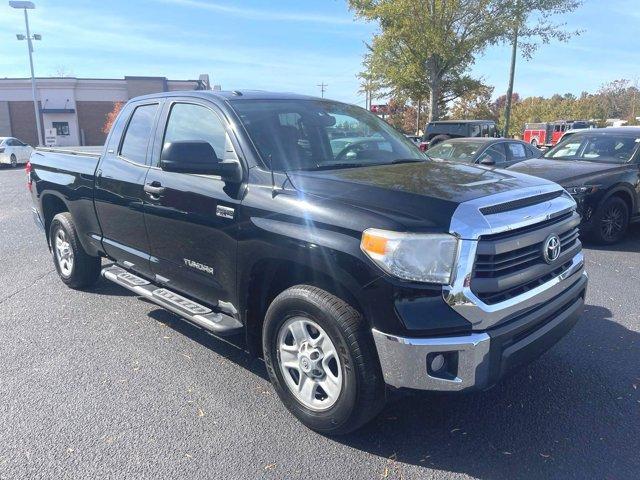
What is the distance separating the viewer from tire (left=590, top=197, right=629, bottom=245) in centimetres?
739

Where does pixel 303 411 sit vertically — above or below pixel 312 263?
below

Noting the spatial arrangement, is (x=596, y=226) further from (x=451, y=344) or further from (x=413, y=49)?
(x=413, y=49)

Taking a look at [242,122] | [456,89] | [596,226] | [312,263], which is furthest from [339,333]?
[456,89]

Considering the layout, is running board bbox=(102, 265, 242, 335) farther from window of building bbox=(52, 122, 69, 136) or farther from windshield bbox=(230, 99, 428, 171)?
window of building bbox=(52, 122, 69, 136)

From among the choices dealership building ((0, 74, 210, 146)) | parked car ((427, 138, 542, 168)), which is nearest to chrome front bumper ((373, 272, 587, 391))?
parked car ((427, 138, 542, 168))

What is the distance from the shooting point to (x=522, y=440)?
2941mm

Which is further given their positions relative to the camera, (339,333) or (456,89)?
(456,89)

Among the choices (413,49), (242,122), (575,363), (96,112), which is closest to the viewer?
(242,122)

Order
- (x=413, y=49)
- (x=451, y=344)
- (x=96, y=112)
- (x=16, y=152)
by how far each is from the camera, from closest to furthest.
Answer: (x=451, y=344), (x=413, y=49), (x=16, y=152), (x=96, y=112)

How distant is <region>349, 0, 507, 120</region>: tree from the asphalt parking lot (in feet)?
66.4

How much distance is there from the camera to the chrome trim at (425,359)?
2486 millimetres

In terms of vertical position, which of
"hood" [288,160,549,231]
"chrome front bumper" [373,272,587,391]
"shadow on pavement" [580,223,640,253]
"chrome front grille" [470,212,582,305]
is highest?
"hood" [288,160,549,231]

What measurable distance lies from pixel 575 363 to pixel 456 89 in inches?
1013

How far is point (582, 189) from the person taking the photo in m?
7.27
